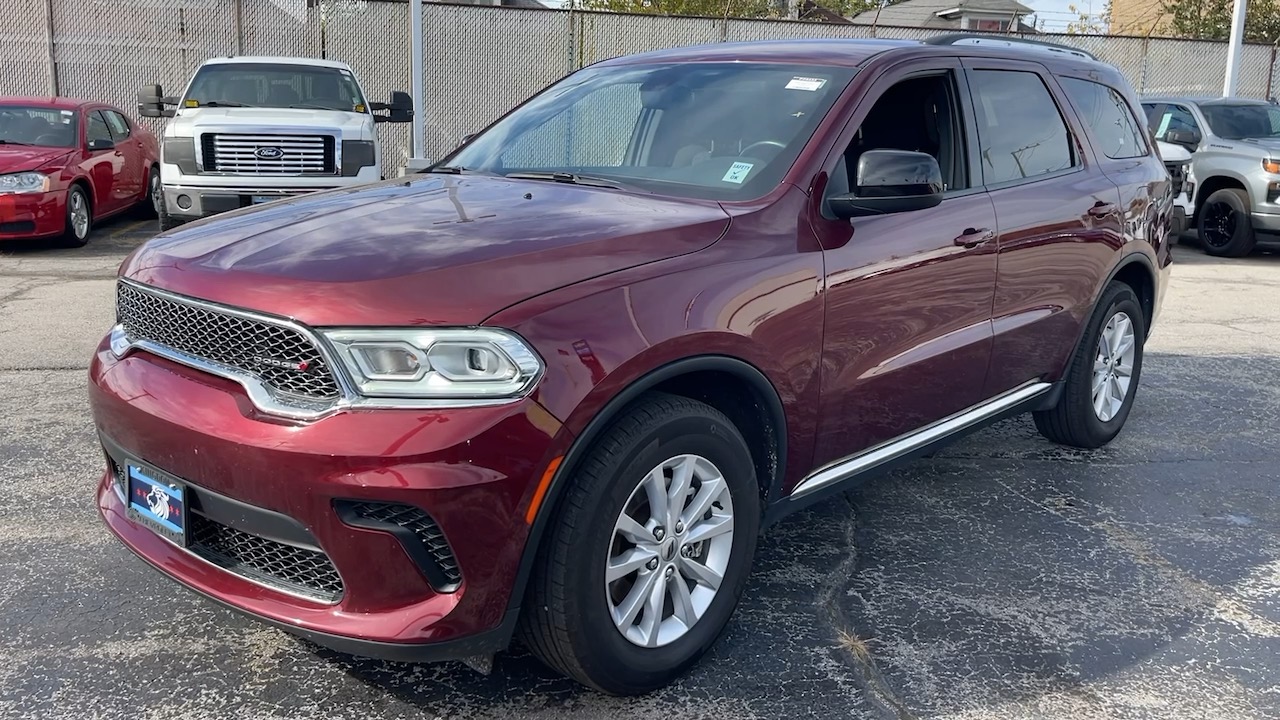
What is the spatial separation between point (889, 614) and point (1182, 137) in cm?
1136

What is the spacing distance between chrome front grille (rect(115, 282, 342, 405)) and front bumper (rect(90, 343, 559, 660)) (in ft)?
0.25

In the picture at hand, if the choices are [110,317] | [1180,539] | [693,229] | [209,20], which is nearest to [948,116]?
[693,229]

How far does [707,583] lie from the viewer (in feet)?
10.00

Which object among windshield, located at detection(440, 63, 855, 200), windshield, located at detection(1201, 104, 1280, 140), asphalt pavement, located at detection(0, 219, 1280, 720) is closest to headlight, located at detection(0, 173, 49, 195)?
asphalt pavement, located at detection(0, 219, 1280, 720)

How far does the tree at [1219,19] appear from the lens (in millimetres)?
27203

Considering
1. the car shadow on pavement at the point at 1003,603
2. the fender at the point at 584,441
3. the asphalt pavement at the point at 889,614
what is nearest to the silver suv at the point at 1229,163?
the asphalt pavement at the point at 889,614

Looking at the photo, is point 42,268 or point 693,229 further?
point 42,268

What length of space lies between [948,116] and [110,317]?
20.2 feet

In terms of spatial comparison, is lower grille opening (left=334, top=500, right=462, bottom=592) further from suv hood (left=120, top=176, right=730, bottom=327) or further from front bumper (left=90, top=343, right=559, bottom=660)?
→ suv hood (left=120, top=176, right=730, bottom=327)

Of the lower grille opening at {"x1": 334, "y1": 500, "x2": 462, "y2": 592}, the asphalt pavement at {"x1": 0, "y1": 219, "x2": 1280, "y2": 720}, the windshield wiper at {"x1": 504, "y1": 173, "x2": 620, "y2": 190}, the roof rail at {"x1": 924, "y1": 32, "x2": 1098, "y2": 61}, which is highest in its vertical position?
the roof rail at {"x1": 924, "y1": 32, "x2": 1098, "y2": 61}

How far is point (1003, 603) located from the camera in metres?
3.58

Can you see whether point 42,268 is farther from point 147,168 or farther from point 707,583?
point 707,583

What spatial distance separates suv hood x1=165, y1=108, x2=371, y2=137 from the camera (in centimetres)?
958

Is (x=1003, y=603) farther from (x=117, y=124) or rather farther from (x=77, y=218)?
(x=117, y=124)
